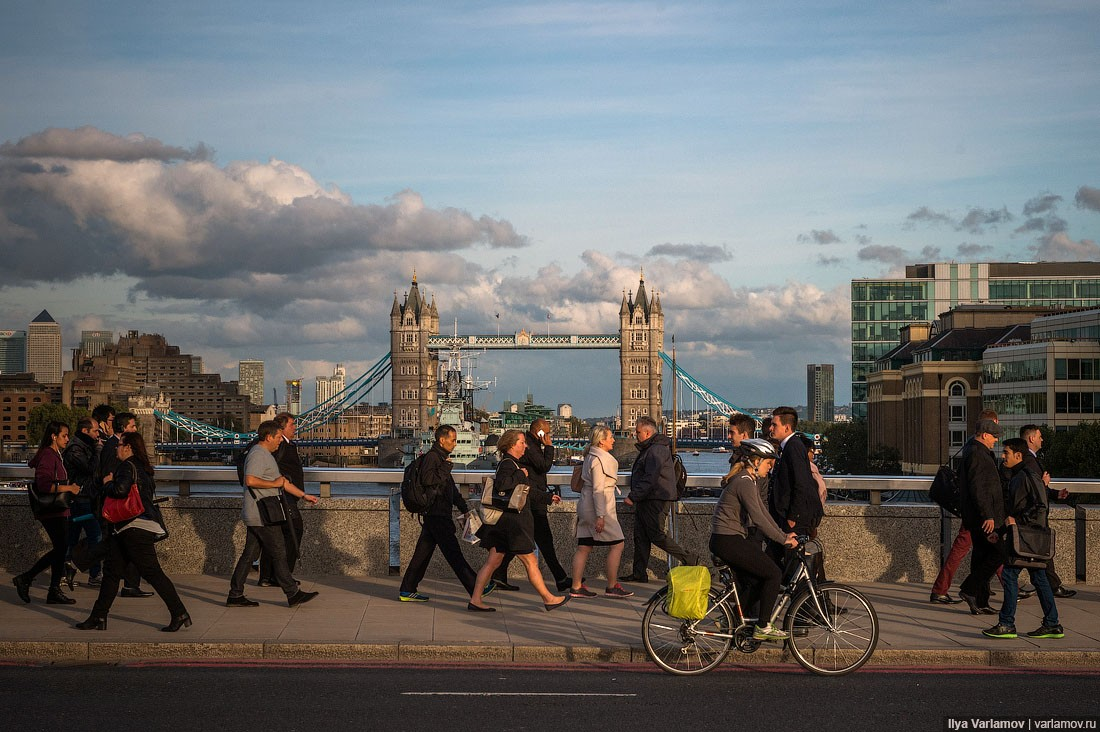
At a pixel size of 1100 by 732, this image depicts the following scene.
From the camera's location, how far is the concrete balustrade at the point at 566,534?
13984 mm

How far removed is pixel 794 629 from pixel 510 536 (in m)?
3.18

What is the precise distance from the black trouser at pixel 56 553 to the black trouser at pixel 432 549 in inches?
129

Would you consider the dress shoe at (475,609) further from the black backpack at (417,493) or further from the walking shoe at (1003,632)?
the walking shoe at (1003,632)

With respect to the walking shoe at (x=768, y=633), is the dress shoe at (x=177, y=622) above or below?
below

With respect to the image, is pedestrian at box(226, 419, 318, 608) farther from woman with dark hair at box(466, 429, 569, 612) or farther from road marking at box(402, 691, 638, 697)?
road marking at box(402, 691, 638, 697)

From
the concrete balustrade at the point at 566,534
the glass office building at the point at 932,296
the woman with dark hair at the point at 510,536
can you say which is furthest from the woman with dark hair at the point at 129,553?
the glass office building at the point at 932,296

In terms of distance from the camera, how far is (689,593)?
30.0 feet

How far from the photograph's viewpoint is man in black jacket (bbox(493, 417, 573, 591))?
12445 mm

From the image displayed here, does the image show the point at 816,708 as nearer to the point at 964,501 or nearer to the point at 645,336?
the point at 964,501

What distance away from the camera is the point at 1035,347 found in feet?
247

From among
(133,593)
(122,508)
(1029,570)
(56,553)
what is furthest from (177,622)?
(1029,570)

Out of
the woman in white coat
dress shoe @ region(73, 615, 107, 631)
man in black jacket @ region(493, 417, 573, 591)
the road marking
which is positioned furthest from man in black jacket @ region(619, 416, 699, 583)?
dress shoe @ region(73, 615, 107, 631)

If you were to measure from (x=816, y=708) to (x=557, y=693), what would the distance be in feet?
5.84

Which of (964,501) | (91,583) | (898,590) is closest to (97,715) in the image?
(91,583)
